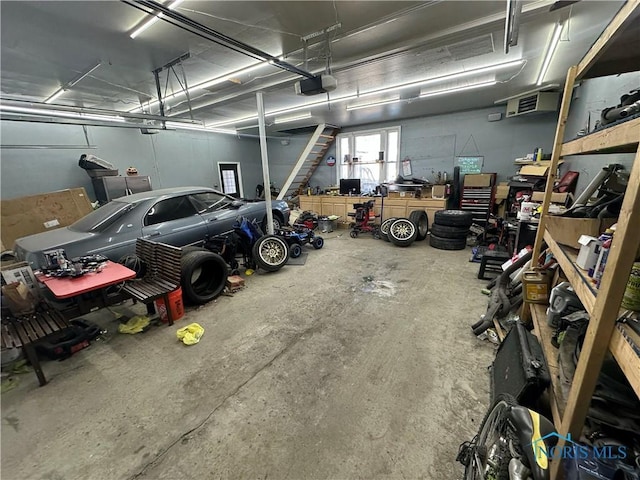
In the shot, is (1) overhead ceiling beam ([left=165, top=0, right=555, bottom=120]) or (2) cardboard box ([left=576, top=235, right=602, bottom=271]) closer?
(2) cardboard box ([left=576, top=235, right=602, bottom=271])

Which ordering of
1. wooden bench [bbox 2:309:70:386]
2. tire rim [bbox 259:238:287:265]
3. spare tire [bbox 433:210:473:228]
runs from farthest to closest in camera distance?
spare tire [bbox 433:210:473:228]
tire rim [bbox 259:238:287:265]
wooden bench [bbox 2:309:70:386]

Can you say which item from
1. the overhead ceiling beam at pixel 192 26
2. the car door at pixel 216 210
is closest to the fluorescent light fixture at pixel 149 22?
the overhead ceiling beam at pixel 192 26

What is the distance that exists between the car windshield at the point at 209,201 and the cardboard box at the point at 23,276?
6.78ft

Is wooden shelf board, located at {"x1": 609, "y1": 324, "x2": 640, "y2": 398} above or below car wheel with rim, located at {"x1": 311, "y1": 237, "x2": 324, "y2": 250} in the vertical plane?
above

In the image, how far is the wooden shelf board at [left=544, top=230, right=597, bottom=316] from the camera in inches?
39.9

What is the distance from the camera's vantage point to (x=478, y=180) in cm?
571

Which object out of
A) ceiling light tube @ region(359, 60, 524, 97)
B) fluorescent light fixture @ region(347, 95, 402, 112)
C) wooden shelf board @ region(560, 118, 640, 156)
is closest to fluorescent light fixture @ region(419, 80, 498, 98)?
fluorescent light fixture @ region(347, 95, 402, 112)

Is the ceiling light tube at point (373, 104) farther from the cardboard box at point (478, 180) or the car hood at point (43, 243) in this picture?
the car hood at point (43, 243)

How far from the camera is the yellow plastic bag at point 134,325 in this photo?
266 cm

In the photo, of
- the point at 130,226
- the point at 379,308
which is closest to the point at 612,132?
the point at 379,308

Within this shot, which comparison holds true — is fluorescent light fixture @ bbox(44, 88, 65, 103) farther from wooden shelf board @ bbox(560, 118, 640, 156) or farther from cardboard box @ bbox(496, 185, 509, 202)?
cardboard box @ bbox(496, 185, 509, 202)

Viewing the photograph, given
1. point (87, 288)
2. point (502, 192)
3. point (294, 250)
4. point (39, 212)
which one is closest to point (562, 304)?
point (87, 288)

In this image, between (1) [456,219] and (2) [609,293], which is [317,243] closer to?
(1) [456,219]

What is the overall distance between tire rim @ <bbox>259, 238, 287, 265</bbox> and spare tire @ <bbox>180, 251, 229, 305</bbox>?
78 cm
